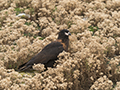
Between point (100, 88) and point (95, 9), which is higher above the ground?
point (100, 88)

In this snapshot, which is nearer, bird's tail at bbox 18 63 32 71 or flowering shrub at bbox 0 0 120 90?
flowering shrub at bbox 0 0 120 90

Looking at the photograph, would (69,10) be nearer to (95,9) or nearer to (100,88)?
(95,9)

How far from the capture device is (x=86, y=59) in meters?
5.51

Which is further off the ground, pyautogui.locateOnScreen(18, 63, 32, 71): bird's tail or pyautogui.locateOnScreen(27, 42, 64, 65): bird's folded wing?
pyautogui.locateOnScreen(27, 42, 64, 65): bird's folded wing

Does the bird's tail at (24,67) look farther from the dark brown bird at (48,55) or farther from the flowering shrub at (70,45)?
the flowering shrub at (70,45)

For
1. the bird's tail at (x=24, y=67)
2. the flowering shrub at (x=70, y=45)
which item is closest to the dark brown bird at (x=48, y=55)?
the bird's tail at (x=24, y=67)

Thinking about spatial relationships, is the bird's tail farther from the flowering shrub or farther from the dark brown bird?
the flowering shrub

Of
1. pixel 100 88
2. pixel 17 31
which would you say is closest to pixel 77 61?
pixel 100 88

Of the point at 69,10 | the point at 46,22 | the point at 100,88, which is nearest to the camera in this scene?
the point at 100,88

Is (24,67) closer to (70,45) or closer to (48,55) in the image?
(48,55)

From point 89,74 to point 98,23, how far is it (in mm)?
3308

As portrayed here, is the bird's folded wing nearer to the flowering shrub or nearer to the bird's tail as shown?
the bird's tail

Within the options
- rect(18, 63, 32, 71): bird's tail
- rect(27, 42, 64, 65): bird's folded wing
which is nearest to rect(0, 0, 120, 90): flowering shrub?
rect(18, 63, 32, 71): bird's tail

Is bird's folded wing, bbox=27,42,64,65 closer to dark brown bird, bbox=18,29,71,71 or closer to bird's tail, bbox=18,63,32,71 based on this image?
dark brown bird, bbox=18,29,71,71
